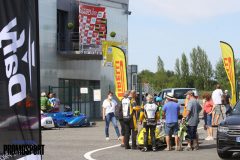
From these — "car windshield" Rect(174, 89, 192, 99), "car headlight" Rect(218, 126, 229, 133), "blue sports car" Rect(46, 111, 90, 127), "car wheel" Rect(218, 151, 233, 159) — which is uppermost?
"car windshield" Rect(174, 89, 192, 99)

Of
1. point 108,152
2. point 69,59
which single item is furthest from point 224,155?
point 69,59

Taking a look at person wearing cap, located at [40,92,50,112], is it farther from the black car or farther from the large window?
the black car

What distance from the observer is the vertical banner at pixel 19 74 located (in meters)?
3.76

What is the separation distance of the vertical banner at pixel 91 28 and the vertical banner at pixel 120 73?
32.7 ft

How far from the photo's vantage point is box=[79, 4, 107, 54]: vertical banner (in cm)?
3106

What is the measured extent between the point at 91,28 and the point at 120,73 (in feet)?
38.8

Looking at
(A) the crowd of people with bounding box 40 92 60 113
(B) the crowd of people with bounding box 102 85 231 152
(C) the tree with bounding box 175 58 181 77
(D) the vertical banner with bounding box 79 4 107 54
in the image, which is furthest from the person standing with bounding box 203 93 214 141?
(C) the tree with bounding box 175 58 181 77

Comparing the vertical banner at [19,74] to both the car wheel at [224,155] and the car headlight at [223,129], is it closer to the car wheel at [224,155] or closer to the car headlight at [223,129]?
the car headlight at [223,129]

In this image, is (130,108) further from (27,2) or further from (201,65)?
(201,65)

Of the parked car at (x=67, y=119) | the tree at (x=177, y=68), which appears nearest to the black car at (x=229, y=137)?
the parked car at (x=67, y=119)

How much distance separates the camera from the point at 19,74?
3.87 m

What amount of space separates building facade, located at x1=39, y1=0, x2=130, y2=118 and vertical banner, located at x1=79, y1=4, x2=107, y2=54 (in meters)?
0.40

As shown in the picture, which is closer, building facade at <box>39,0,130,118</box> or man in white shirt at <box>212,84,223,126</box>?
man in white shirt at <box>212,84,223,126</box>

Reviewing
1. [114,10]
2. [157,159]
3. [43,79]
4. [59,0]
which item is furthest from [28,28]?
[114,10]
